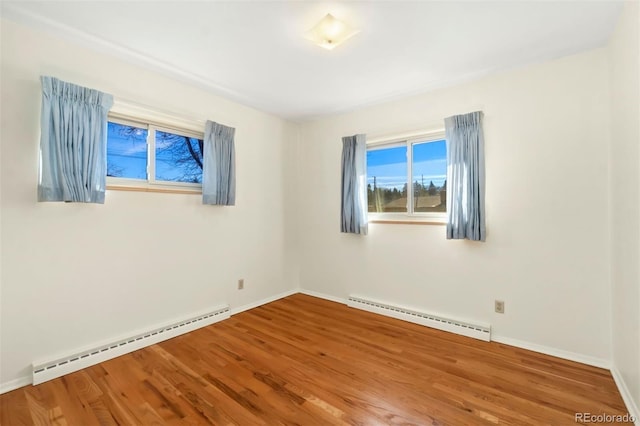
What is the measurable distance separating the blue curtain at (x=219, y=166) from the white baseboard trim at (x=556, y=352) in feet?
9.48

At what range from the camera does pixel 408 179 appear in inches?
121

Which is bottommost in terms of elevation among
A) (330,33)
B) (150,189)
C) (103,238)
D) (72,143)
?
(103,238)

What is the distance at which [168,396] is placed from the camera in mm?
1734

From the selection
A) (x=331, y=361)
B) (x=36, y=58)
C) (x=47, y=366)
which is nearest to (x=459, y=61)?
(x=331, y=361)

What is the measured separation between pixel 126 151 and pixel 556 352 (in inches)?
155

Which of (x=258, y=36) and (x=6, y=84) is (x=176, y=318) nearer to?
(x=6, y=84)

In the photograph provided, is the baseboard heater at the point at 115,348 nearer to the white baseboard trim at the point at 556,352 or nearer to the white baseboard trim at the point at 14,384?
the white baseboard trim at the point at 14,384

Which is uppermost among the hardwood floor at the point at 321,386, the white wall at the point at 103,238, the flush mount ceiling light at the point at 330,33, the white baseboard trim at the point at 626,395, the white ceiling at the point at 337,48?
the white ceiling at the point at 337,48

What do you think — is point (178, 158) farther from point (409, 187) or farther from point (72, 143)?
point (409, 187)

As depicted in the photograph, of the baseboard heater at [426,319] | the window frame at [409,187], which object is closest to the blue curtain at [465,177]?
the window frame at [409,187]

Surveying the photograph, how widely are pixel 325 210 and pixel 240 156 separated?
4.17 ft

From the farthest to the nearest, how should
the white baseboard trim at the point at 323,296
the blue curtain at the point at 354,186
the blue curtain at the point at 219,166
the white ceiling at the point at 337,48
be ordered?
1. the white baseboard trim at the point at 323,296
2. the blue curtain at the point at 354,186
3. the blue curtain at the point at 219,166
4. the white ceiling at the point at 337,48

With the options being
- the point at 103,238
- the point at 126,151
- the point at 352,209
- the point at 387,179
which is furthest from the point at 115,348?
the point at 387,179

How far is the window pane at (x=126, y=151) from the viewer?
2.33 m
